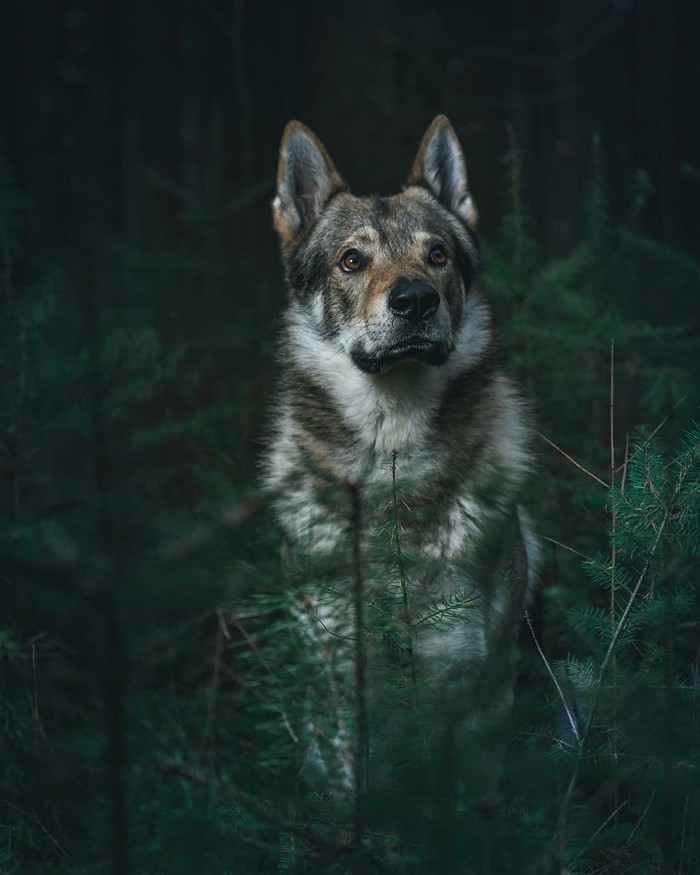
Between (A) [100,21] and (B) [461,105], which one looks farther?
(B) [461,105]

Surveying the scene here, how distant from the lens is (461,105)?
46.6 feet

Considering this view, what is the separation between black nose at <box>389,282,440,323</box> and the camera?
3705 millimetres

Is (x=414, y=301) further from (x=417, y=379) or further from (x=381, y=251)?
(x=381, y=251)

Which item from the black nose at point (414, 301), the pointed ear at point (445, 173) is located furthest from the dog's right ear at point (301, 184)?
the black nose at point (414, 301)

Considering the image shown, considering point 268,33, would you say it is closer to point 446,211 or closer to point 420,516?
point 446,211

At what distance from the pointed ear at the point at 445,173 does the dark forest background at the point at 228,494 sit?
51 cm

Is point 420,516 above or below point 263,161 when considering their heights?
below

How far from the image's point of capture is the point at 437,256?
422 cm

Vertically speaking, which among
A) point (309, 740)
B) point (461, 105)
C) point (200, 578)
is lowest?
point (309, 740)

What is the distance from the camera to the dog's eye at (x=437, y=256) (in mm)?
4199

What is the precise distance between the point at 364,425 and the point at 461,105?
1190 cm

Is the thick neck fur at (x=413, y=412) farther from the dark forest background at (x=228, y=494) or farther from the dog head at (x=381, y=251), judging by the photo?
the dark forest background at (x=228, y=494)

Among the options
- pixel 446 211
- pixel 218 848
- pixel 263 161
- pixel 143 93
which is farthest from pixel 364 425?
pixel 143 93

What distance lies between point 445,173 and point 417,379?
1.49 metres
